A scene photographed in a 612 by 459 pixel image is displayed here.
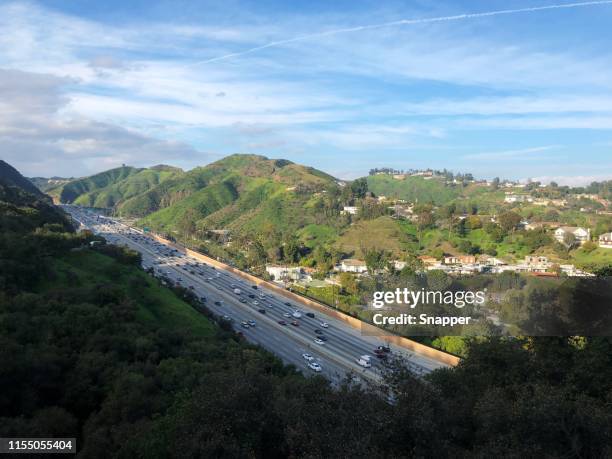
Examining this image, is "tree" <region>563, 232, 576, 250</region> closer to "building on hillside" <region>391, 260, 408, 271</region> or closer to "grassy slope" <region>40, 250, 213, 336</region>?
"building on hillside" <region>391, 260, 408, 271</region>

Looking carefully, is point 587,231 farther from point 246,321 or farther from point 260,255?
point 246,321

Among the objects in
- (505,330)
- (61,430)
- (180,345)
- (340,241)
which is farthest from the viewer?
(340,241)

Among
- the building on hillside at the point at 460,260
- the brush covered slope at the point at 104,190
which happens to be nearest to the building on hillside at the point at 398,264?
the building on hillside at the point at 460,260

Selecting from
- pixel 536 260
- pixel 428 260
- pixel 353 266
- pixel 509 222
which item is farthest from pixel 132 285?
pixel 509 222

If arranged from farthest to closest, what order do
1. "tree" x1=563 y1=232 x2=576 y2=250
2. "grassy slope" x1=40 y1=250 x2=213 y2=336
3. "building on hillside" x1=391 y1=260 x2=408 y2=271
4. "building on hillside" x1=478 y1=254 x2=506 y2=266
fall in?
"tree" x1=563 y1=232 x2=576 y2=250 < "building on hillside" x1=478 y1=254 x2=506 y2=266 < "building on hillside" x1=391 y1=260 x2=408 y2=271 < "grassy slope" x1=40 y1=250 x2=213 y2=336

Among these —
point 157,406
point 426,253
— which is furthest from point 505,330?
point 426,253

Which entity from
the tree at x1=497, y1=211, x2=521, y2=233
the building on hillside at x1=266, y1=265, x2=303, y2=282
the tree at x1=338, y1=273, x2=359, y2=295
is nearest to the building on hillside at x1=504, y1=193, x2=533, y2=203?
the tree at x1=497, y1=211, x2=521, y2=233

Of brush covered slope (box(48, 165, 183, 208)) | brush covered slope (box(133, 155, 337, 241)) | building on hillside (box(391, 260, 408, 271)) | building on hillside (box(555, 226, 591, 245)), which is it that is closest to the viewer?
building on hillside (box(391, 260, 408, 271))

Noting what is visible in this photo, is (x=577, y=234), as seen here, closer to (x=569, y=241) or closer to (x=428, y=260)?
(x=569, y=241)
